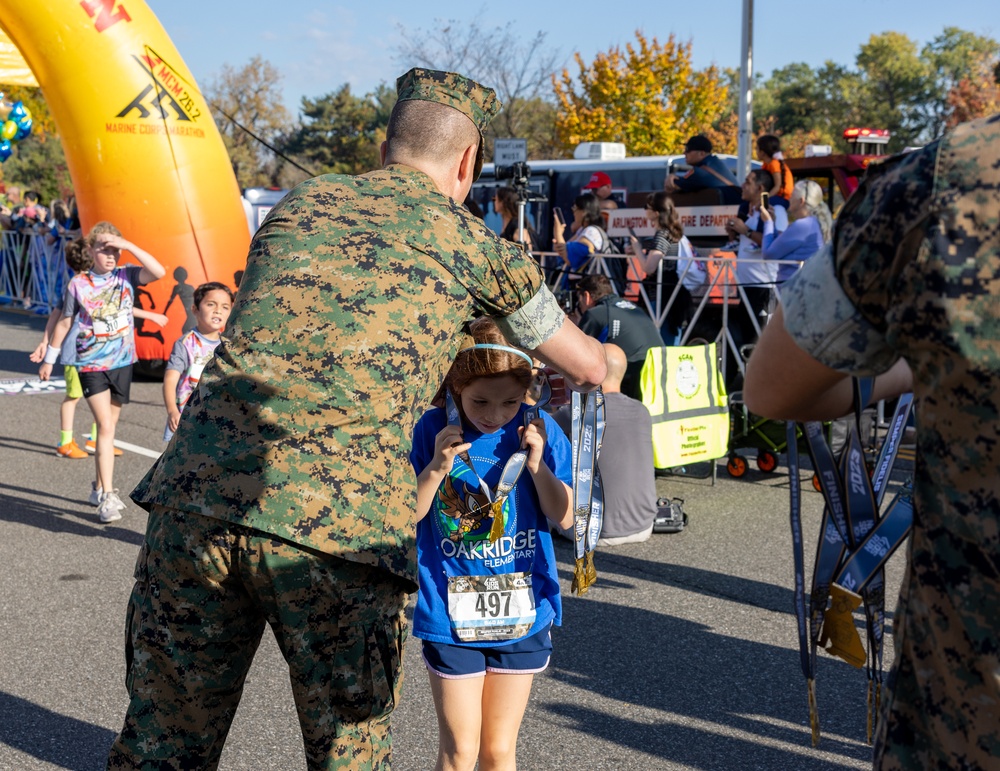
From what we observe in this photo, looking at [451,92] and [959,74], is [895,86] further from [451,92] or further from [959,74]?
[451,92]

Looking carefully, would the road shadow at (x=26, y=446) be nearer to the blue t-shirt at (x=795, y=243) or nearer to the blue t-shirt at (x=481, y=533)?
the blue t-shirt at (x=795, y=243)

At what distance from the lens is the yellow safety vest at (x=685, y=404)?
7.32m

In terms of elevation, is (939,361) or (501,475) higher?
(939,361)

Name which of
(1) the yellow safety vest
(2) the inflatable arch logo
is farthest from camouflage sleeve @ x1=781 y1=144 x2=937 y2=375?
(2) the inflatable arch logo

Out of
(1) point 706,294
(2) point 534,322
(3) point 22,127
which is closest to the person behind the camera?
(2) point 534,322

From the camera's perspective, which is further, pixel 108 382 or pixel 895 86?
pixel 895 86

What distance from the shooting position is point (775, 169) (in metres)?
10.6

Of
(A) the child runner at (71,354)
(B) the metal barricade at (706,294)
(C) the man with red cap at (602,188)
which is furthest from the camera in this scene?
(C) the man with red cap at (602,188)

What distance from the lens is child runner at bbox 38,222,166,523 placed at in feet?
22.6

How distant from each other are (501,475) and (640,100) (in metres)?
33.7

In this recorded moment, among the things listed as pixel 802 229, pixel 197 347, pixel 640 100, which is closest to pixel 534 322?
pixel 197 347

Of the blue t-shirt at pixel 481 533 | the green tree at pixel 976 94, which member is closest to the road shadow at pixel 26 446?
the blue t-shirt at pixel 481 533

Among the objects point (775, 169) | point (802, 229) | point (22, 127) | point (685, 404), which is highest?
point (22, 127)

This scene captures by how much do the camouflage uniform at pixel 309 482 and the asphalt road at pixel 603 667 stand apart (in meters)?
1.56
